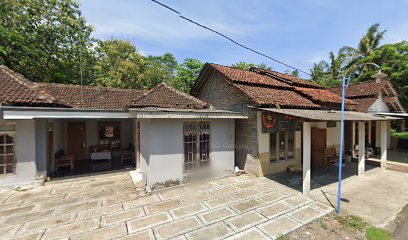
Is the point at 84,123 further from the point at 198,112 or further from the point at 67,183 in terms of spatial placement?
the point at 198,112

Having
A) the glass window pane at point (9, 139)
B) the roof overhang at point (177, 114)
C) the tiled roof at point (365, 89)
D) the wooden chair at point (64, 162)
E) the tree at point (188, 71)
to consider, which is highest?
the tree at point (188, 71)

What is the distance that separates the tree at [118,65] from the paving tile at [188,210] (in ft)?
61.2

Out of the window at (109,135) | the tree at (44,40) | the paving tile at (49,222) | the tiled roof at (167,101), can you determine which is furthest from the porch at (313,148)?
the tree at (44,40)

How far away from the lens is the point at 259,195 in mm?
6531

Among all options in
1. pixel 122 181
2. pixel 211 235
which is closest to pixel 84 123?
pixel 122 181

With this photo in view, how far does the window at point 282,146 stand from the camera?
898 centimetres

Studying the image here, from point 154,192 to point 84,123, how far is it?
8.29 m

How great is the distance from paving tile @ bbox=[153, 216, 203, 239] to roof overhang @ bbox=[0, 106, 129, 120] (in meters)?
5.33

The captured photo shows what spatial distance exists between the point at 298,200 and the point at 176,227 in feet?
14.1

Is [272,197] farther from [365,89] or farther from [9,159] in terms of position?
[365,89]

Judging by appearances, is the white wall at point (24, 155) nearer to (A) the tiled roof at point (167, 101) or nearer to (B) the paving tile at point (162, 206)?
(A) the tiled roof at point (167, 101)

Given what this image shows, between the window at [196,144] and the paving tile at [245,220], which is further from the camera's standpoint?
the window at [196,144]

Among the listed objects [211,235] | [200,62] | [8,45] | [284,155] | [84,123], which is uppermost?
[200,62]

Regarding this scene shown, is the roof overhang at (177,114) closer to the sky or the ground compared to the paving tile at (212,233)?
closer to the sky
